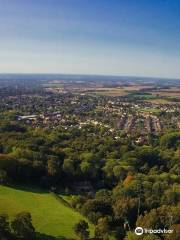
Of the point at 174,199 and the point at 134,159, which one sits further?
the point at 134,159

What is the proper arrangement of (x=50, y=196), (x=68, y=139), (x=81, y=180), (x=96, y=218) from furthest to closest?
(x=68, y=139) < (x=81, y=180) < (x=50, y=196) < (x=96, y=218)

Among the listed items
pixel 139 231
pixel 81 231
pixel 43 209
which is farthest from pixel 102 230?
pixel 43 209

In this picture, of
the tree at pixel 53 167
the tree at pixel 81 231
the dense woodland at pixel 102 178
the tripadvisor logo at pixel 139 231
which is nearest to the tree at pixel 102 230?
the dense woodland at pixel 102 178

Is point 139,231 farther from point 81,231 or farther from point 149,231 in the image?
point 81,231

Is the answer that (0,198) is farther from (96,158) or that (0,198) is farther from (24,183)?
(96,158)

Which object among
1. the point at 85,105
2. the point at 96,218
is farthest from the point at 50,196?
the point at 85,105
